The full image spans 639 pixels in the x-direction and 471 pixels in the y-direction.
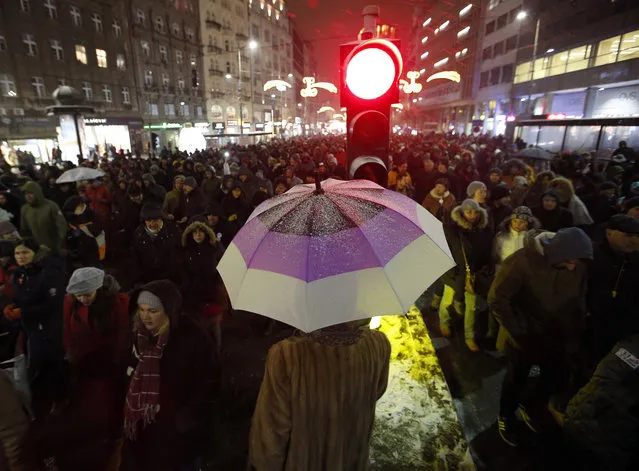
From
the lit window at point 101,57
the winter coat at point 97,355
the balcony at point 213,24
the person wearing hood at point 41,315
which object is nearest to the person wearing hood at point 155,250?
the person wearing hood at point 41,315

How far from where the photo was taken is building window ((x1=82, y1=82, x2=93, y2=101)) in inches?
1226

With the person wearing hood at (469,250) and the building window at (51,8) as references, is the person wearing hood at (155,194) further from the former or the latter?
the building window at (51,8)

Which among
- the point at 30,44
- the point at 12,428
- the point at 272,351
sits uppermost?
the point at 30,44

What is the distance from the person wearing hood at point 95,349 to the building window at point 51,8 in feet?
116

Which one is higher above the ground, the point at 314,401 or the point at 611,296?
the point at 314,401

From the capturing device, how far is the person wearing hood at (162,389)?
2.53 m

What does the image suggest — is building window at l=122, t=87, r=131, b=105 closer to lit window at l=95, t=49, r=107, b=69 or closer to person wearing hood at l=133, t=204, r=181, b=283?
lit window at l=95, t=49, r=107, b=69

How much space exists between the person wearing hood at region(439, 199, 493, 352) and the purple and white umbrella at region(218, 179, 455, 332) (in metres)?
3.24

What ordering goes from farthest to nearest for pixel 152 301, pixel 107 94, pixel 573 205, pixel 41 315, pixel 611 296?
pixel 107 94
pixel 573 205
pixel 41 315
pixel 611 296
pixel 152 301

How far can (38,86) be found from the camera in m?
27.0

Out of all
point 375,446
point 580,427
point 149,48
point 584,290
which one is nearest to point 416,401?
point 375,446

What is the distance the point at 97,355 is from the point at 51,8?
119ft

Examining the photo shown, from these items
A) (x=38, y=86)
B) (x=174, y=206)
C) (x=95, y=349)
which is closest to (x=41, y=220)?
(x=174, y=206)

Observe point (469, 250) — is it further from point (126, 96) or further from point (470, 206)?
point (126, 96)
